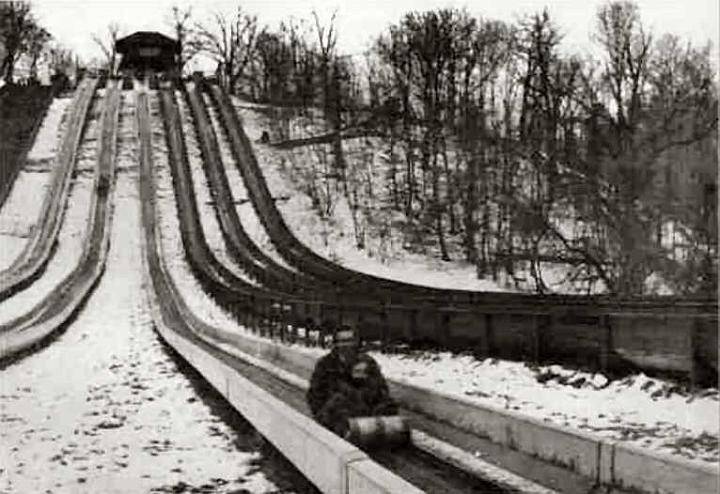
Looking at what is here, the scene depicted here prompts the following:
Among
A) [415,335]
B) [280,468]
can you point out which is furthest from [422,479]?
[415,335]

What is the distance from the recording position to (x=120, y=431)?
22.6ft

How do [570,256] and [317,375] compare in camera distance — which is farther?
[570,256]

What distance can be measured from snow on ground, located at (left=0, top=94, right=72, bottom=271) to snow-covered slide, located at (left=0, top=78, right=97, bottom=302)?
0.24 metres

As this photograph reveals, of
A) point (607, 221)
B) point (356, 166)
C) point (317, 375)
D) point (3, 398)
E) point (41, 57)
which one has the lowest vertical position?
point (3, 398)

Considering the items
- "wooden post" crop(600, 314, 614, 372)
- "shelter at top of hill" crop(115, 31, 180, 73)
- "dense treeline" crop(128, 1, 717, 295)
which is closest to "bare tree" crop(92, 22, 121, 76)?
"shelter at top of hill" crop(115, 31, 180, 73)

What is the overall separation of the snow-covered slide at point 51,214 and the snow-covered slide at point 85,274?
0.91 m

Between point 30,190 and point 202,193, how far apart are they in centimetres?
582

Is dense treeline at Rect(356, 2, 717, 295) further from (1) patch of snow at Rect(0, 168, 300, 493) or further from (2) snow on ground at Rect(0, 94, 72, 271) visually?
(2) snow on ground at Rect(0, 94, 72, 271)

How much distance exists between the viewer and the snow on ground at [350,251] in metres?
23.5

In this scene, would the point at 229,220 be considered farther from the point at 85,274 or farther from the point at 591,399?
the point at 591,399

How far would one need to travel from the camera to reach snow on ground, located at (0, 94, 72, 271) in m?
28.5

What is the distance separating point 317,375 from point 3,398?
389 cm

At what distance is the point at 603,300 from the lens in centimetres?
1094

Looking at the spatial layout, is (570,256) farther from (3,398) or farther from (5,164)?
(5,164)
